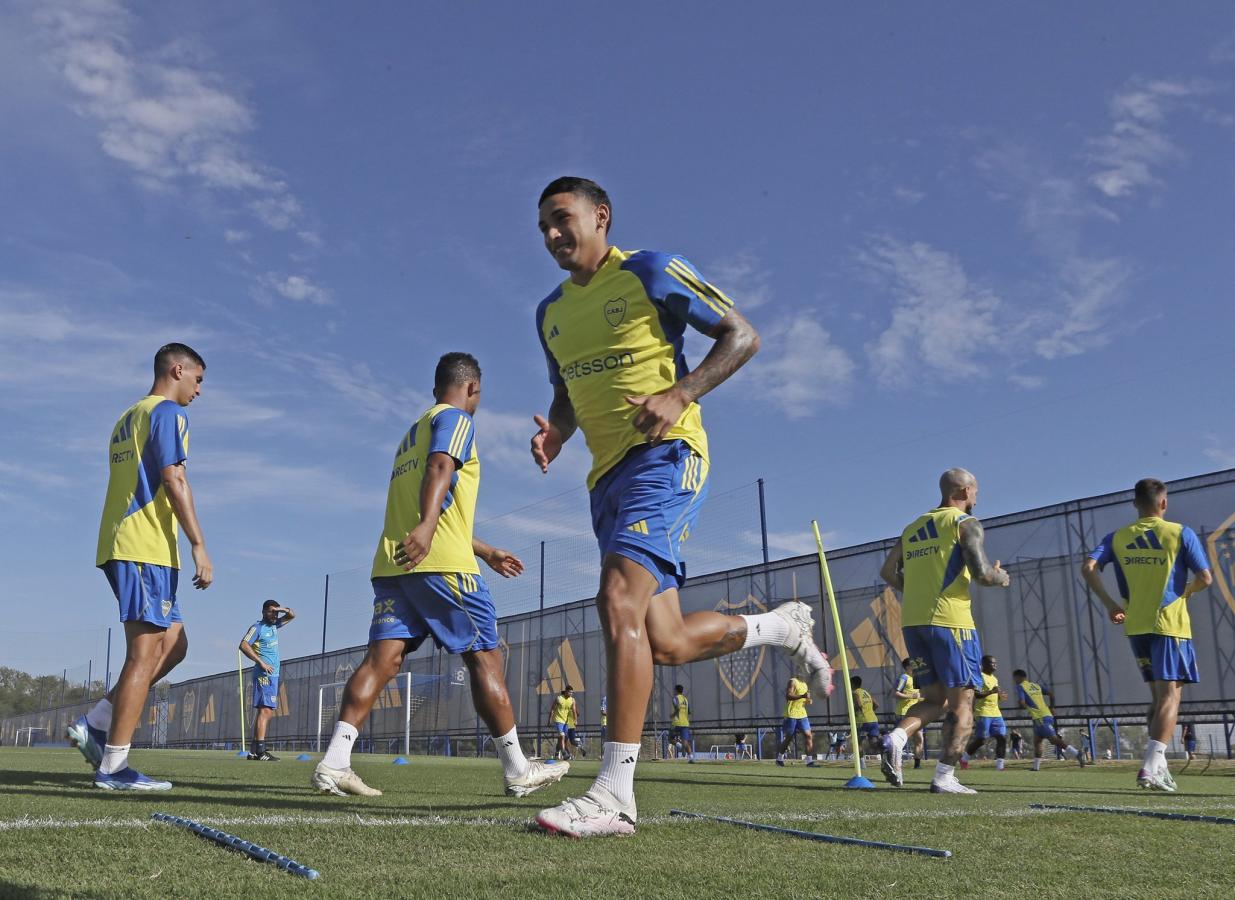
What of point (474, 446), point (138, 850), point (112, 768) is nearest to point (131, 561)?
point (112, 768)

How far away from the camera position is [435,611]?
16.6 feet

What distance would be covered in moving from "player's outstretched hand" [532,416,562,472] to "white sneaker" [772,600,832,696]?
3.57ft

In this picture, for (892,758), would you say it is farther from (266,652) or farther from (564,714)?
(564,714)

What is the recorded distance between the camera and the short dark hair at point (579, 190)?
371 centimetres

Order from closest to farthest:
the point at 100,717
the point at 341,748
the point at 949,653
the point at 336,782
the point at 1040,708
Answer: the point at 336,782 < the point at 341,748 < the point at 100,717 < the point at 949,653 < the point at 1040,708

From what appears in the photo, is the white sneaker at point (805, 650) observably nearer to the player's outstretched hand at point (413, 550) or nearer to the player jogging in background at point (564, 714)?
the player's outstretched hand at point (413, 550)

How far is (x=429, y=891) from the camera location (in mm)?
1968

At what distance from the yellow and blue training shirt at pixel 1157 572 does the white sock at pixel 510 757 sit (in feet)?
14.1

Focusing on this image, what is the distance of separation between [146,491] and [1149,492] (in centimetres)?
640

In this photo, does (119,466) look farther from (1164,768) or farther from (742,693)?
(742,693)

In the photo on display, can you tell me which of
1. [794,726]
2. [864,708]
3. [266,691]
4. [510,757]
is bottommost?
[794,726]

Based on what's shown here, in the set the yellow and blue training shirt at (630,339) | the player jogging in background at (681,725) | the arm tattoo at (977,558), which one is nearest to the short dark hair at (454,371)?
the yellow and blue training shirt at (630,339)

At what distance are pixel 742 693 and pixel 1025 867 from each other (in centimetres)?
2175

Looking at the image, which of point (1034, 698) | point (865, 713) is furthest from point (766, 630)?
point (865, 713)
